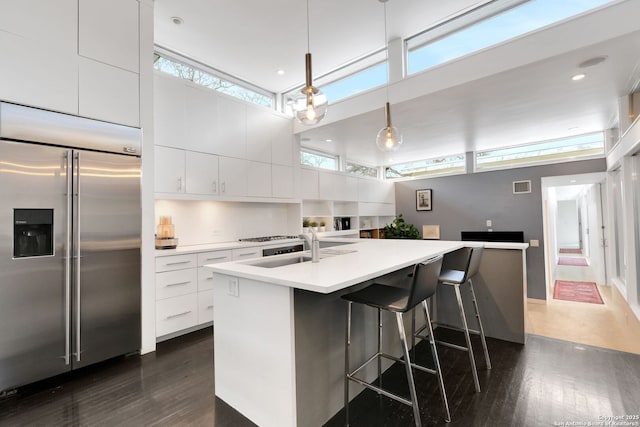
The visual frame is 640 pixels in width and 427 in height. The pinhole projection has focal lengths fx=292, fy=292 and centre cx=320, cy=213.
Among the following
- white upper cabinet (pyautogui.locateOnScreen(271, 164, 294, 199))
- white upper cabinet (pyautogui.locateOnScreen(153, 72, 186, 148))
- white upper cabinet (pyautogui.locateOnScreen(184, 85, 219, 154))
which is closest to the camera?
white upper cabinet (pyautogui.locateOnScreen(153, 72, 186, 148))

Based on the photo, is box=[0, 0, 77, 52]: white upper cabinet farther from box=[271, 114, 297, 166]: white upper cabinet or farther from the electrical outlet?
box=[271, 114, 297, 166]: white upper cabinet

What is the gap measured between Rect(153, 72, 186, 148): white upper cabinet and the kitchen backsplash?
81 centimetres

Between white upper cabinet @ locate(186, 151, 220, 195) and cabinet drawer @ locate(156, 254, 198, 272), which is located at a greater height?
white upper cabinet @ locate(186, 151, 220, 195)

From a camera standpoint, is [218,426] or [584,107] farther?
[584,107]

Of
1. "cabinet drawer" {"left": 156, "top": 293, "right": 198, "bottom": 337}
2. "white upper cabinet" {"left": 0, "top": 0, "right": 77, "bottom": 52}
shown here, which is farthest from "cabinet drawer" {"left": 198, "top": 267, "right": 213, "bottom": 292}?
"white upper cabinet" {"left": 0, "top": 0, "right": 77, "bottom": 52}

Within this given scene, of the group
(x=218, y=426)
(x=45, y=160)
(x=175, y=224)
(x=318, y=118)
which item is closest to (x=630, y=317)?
(x=318, y=118)

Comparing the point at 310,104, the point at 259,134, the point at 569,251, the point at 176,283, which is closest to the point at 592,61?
the point at 310,104

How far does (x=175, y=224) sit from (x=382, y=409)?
311 centimetres

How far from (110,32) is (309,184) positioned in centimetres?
321

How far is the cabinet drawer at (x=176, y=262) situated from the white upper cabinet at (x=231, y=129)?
1425 millimetres

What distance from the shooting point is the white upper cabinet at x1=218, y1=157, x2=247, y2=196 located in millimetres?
3840

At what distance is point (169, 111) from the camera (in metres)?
3.29

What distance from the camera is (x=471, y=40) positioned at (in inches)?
126

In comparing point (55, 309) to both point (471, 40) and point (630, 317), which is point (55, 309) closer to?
point (471, 40)
